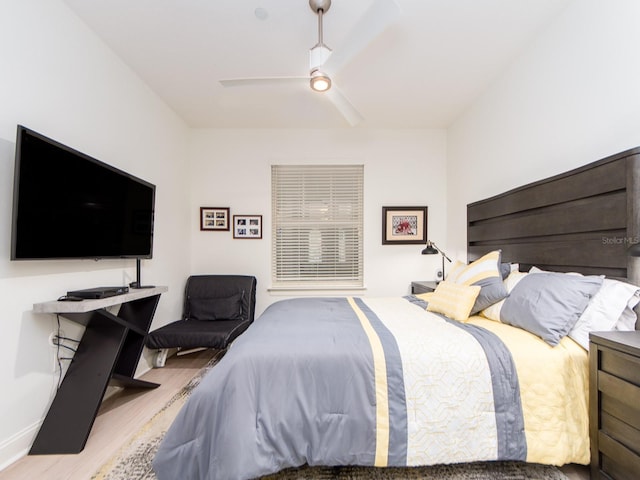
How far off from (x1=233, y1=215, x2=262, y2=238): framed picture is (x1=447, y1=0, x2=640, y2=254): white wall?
2.48 m

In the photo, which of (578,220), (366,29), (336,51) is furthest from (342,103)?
(578,220)

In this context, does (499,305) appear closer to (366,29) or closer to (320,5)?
(366,29)

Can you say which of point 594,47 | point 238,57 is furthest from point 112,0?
point 594,47

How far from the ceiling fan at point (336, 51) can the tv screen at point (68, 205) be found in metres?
1.08

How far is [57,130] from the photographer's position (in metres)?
1.76

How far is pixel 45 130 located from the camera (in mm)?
1677

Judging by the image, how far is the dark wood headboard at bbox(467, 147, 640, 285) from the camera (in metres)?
1.43

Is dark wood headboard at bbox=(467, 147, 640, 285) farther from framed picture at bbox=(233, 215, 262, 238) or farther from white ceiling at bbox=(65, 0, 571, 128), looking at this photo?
framed picture at bbox=(233, 215, 262, 238)

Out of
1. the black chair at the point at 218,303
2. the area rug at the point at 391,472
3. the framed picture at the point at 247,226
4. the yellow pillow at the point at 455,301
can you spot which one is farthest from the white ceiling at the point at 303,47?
the area rug at the point at 391,472

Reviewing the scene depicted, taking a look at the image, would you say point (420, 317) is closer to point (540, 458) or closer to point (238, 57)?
point (540, 458)

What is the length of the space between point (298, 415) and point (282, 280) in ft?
7.84

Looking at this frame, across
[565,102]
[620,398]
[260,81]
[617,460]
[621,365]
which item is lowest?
[617,460]

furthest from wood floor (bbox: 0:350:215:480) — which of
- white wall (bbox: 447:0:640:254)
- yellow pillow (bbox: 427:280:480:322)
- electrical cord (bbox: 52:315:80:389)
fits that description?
white wall (bbox: 447:0:640:254)

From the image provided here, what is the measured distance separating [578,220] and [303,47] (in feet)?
7.20
